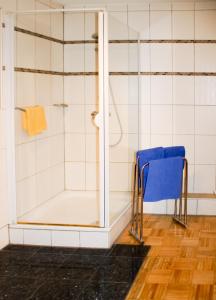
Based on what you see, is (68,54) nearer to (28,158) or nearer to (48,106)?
(48,106)

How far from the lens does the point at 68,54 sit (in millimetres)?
5043

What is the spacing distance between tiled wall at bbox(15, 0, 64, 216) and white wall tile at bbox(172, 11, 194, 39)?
3.69 ft

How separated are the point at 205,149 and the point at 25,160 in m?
1.89

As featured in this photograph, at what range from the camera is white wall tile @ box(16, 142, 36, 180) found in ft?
14.0

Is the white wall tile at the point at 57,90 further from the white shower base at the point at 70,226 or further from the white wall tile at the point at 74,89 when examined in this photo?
the white shower base at the point at 70,226

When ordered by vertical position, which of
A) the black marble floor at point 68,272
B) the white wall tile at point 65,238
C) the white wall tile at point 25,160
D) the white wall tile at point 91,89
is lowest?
the black marble floor at point 68,272

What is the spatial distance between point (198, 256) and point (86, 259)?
0.82 m

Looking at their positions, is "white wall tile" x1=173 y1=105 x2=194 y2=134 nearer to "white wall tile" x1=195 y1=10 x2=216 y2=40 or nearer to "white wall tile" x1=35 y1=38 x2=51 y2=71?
Result: "white wall tile" x1=195 y1=10 x2=216 y2=40

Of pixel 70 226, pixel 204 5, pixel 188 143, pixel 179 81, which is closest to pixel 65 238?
pixel 70 226

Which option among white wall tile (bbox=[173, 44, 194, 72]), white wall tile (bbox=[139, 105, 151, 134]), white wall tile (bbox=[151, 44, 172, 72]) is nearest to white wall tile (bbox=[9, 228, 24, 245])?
white wall tile (bbox=[139, 105, 151, 134])

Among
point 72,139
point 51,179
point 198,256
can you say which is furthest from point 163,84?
point 198,256

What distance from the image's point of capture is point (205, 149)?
5.33 meters

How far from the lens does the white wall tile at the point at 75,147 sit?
4.82m

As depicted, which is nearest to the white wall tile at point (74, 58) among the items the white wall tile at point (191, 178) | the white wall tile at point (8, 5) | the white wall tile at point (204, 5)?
the white wall tile at point (8, 5)
